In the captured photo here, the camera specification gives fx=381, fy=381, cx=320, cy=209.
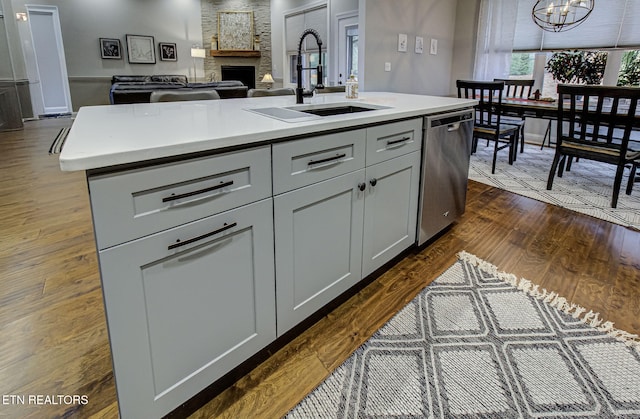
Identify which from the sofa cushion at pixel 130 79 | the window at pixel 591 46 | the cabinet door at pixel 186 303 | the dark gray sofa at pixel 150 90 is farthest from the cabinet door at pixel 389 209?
the sofa cushion at pixel 130 79

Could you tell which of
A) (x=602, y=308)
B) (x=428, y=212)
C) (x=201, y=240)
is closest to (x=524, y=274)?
(x=602, y=308)

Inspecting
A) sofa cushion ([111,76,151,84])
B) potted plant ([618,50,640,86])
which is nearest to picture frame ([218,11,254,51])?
sofa cushion ([111,76,151,84])

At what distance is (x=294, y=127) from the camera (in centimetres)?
130

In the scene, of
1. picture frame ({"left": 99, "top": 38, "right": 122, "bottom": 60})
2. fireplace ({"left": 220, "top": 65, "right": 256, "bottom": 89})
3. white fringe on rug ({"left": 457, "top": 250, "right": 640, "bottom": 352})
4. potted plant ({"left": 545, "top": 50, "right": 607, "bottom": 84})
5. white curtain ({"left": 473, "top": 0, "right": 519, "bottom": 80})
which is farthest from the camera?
fireplace ({"left": 220, "top": 65, "right": 256, "bottom": 89})

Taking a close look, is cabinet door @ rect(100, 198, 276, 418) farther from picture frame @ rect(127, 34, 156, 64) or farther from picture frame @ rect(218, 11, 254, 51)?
picture frame @ rect(218, 11, 254, 51)

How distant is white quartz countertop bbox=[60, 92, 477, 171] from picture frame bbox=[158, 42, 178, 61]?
29.1ft

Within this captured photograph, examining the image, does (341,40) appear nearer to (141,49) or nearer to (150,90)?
(150,90)

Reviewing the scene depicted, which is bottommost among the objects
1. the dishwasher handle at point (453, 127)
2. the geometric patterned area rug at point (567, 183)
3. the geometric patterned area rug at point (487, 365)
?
the geometric patterned area rug at point (487, 365)

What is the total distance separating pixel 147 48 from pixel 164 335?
9.98 metres

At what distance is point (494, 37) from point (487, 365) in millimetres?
5095

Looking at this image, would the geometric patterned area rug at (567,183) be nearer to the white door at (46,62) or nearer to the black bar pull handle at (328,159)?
the black bar pull handle at (328,159)

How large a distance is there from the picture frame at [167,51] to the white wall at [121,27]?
0.08 meters

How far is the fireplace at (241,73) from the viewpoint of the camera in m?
10.2

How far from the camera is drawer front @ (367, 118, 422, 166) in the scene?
67.2 inches
